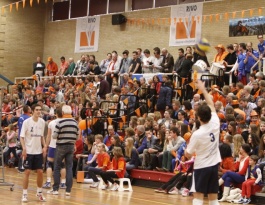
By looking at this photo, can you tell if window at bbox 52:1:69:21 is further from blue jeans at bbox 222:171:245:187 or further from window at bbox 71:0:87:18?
blue jeans at bbox 222:171:245:187

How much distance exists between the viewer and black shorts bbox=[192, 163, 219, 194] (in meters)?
8.46

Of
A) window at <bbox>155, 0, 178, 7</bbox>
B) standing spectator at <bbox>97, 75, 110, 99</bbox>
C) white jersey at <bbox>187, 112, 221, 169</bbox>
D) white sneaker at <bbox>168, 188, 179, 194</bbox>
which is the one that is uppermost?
window at <bbox>155, 0, 178, 7</bbox>

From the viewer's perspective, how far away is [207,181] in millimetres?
8461

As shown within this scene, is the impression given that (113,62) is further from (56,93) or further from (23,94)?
(23,94)

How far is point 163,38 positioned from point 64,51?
6804 mm

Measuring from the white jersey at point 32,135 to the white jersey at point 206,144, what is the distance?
4.59 meters

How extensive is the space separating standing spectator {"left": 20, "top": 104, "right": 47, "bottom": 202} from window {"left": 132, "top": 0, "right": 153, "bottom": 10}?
1454cm

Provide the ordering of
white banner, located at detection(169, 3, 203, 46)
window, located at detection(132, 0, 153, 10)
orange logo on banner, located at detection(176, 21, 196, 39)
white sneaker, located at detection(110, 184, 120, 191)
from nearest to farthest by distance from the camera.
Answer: white sneaker, located at detection(110, 184, 120, 191) → white banner, located at detection(169, 3, 203, 46) → orange logo on banner, located at detection(176, 21, 196, 39) → window, located at detection(132, 0, 153, 10)

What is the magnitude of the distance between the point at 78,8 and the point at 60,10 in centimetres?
141

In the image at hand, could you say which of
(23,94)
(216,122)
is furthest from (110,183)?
(23,94)

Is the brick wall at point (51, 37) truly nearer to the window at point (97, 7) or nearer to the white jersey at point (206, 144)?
the window at point (97, 7)

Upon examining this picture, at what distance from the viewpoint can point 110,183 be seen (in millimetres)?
16016

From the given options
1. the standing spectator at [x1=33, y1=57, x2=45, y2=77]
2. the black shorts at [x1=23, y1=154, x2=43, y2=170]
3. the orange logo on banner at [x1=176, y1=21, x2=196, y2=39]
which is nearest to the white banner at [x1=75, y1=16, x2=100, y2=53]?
the standing spectator at [x1=33, y1=57, x2=45, y2=77]

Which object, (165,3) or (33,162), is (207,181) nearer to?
(33,162)
